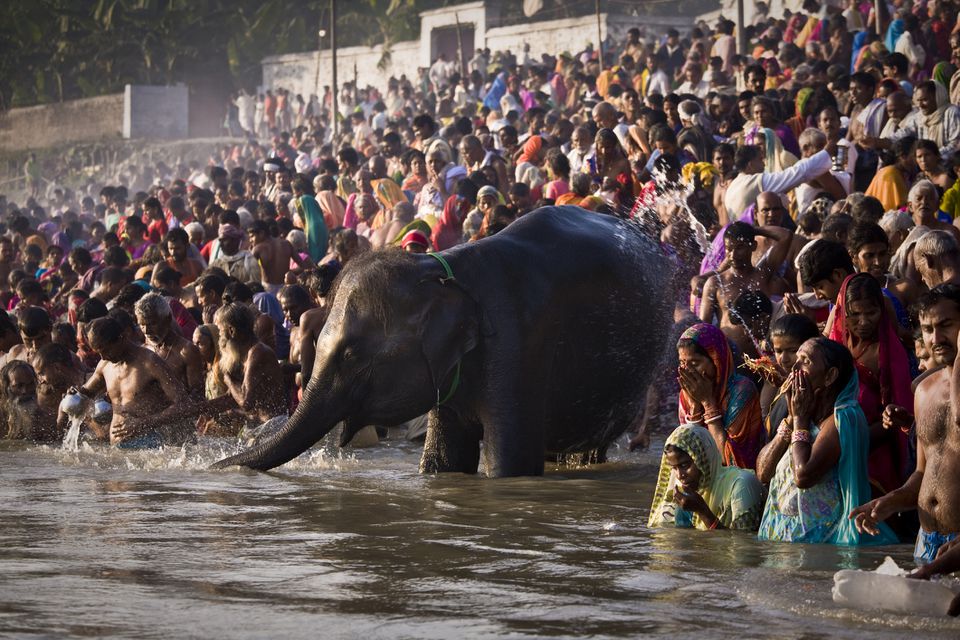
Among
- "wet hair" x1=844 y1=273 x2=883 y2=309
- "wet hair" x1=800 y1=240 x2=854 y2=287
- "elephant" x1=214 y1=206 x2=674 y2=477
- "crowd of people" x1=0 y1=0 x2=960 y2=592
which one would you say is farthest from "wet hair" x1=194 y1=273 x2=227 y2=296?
"wet hair" x1=844 y1=273 x2=883 y2=309

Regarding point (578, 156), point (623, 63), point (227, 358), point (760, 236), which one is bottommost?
point (227, 358)

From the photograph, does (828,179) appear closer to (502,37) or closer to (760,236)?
(760,236)

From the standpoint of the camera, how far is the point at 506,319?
875cm

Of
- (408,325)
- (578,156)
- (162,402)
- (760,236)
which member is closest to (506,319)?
(408,325)

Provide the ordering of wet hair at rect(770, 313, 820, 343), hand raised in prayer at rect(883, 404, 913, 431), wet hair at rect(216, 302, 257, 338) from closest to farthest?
hand raised in prayer at rect(883, 404, 913, 431) < wet hair at rect(770, 313, 820, 343) < wet hair at rect(216, 302, 257, 338)

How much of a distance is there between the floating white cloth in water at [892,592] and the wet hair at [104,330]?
656cm

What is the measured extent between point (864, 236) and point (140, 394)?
5.14 metres

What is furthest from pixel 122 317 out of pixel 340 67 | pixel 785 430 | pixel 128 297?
pixel 340 67

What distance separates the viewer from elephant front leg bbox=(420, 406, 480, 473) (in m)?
9.09

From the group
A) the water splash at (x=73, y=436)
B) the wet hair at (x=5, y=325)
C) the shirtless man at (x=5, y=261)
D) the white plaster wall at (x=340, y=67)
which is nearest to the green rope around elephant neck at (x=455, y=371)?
the water splash at (x=73, y=436)

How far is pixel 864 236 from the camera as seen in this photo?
802 centimetres

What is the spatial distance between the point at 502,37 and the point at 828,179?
2283 cm

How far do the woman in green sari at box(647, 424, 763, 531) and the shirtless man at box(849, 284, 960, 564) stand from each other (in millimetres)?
816

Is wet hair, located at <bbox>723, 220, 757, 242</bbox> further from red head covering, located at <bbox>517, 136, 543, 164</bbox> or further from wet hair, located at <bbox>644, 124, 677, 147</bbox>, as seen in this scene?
red head covering, located at <bbox>517, 136, 543, 164</bbox>
